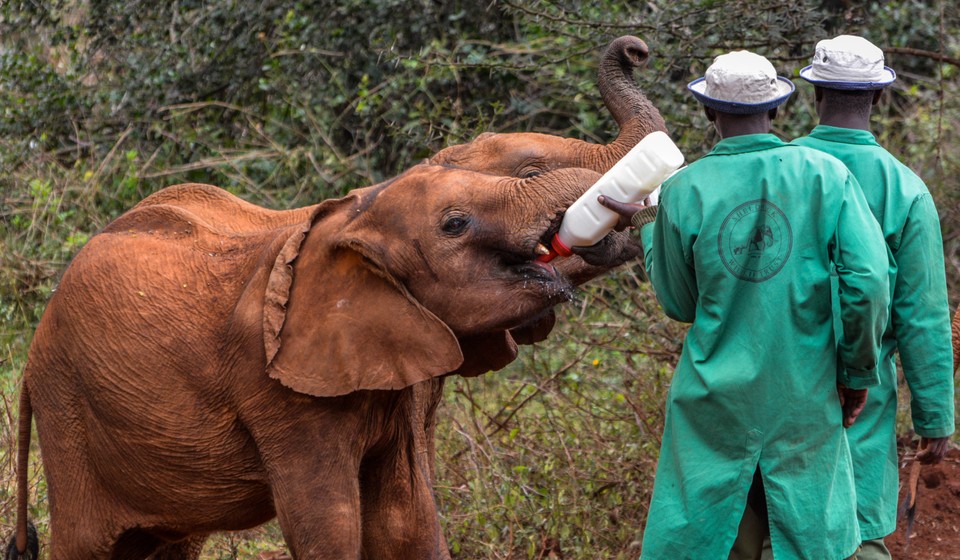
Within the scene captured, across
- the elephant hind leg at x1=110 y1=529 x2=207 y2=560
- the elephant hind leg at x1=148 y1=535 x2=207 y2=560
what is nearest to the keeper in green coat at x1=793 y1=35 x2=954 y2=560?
the elephant hind leg at x1=110 y1=529 x2=207 y2=560

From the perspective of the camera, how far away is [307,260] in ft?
14.4

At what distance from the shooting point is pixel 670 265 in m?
3.97

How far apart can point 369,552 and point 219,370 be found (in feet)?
2.70

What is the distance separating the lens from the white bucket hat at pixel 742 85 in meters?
3.79

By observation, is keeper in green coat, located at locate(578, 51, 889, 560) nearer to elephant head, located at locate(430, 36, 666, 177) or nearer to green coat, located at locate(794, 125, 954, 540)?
green coat, located at locate(794, 125, 954, 540)

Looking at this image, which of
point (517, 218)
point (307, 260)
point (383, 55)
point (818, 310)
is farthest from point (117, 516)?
point (383, 55)

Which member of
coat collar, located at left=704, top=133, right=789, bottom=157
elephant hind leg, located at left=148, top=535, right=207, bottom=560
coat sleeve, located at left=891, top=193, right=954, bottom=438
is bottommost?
elephant hind leg, located at left=148, top=535, right=207, bottom=560

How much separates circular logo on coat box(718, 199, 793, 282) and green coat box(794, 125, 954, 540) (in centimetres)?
49

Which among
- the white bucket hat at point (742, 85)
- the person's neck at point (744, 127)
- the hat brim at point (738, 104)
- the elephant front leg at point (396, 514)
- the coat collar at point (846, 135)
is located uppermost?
the white bucket hat at point (742, 85)

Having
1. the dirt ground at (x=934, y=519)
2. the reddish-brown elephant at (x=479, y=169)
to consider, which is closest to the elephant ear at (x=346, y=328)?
the reddish-brown elephant at (x=479, y=169)

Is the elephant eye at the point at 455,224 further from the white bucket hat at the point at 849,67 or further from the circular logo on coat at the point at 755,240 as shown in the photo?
the white bucket hat at the point at 849,67

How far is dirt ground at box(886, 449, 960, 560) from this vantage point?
18.6 ft

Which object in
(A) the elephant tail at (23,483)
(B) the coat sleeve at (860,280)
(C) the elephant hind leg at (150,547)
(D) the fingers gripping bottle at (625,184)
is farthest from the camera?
(A) the elephant tail at (23,483)

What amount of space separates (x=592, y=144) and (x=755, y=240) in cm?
166
